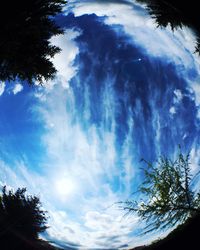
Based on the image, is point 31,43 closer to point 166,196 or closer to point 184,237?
point 166,196

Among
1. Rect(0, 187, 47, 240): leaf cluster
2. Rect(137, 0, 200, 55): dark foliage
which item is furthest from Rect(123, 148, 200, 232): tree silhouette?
Rect(137, 0, 200, 55): dark foliage

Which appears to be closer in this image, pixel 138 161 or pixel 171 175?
pixel 138 161

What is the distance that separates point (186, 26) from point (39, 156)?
300 centimetres

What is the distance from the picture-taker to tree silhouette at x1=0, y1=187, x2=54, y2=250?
3.67m

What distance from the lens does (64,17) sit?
4.14 m

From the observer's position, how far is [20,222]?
3.71 meters

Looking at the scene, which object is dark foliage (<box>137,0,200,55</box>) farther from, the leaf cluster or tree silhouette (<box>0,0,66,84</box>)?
the leaf cluster

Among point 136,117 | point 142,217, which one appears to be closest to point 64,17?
point 136,117

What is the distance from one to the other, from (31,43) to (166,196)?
Answer: 125 inches

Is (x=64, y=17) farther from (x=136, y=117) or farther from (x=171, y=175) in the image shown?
(x=171, y=175)

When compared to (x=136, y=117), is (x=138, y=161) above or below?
below

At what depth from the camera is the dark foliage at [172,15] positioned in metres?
4.52

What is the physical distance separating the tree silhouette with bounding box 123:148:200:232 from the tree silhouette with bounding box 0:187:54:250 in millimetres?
1126

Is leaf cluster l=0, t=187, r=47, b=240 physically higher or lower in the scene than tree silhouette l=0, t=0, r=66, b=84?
lower
